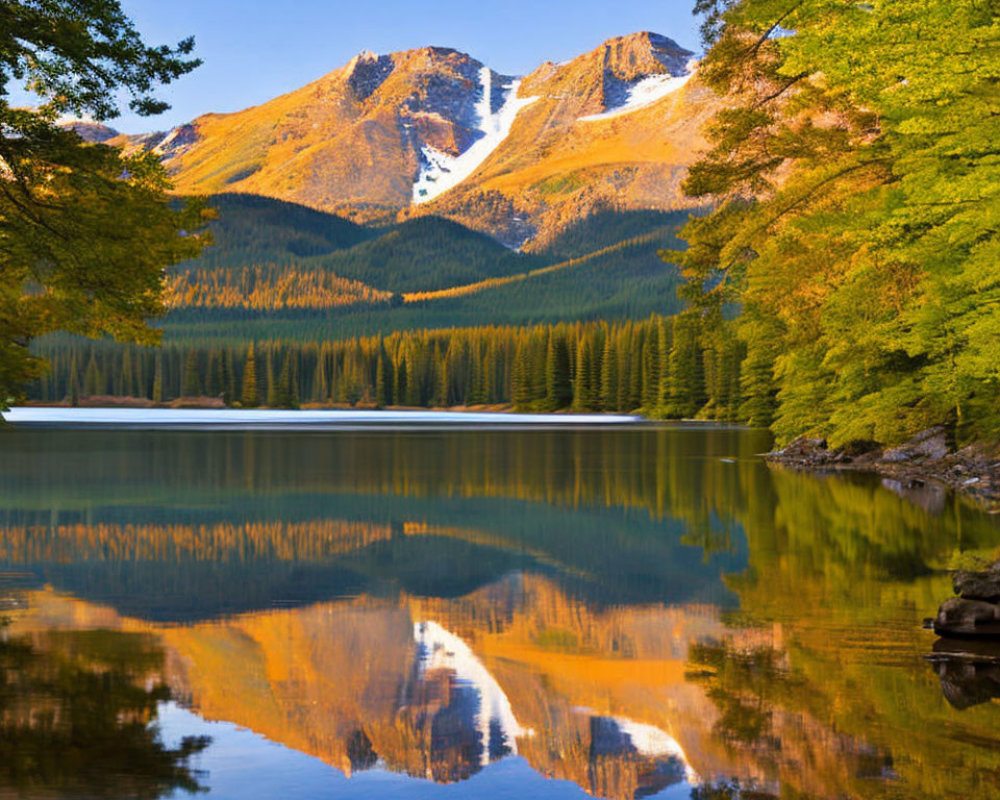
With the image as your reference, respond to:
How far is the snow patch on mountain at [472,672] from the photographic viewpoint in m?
9.20

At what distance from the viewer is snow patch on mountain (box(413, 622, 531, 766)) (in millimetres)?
9195

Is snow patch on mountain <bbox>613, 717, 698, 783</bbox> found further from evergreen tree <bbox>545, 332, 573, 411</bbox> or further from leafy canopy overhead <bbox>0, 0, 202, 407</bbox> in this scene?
evergreen tree <bbox>545, 332, 573, 411</bbox>

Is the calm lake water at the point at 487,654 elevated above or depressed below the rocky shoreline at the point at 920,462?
below

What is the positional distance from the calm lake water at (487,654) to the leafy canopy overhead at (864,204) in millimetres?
5379

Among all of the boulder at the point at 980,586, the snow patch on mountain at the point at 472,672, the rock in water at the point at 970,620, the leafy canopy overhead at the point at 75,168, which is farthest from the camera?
the leafy canopy overhead at the point at 75,168

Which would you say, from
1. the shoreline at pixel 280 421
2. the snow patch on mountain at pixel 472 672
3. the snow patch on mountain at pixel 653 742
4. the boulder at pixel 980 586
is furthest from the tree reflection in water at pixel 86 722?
the shoreline at pixel 280 421

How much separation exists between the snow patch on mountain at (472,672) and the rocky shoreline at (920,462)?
16.8m

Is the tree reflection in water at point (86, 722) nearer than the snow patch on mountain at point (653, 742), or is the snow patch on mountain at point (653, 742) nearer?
the tree reflection in water at point (86, 722)

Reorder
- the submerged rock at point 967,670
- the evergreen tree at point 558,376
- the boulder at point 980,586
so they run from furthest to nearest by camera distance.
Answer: the evergreen tree at point 558,376 < the boulder at point 980,586 < the submerged rock at point 967,670

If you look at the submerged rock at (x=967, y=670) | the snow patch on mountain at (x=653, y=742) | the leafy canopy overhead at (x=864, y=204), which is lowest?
the snow patch on mountain at (x=653, y=742)

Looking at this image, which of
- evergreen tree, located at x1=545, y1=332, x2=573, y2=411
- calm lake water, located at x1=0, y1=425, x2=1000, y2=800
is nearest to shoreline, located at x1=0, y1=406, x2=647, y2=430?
evergreen tree, located at x1=545, y1=332, x2=573, y2=411

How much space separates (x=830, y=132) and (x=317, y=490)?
17.8 m

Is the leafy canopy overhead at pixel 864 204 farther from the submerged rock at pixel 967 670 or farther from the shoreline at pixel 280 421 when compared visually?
the shoreline at pixel 280 421

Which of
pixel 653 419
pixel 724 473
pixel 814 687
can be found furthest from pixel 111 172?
pixel 653 419
